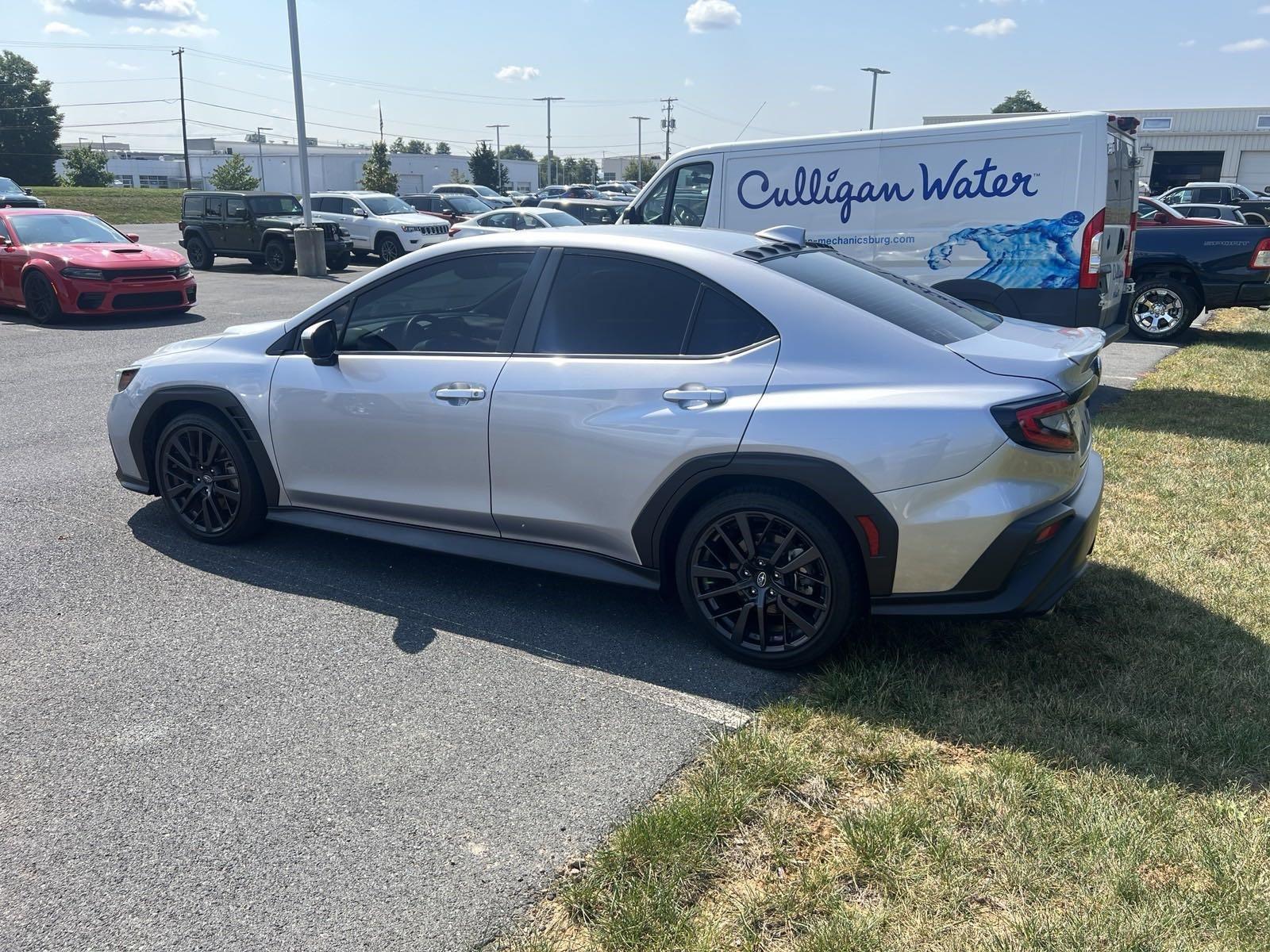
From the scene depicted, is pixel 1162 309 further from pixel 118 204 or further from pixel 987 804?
pixel 118 204

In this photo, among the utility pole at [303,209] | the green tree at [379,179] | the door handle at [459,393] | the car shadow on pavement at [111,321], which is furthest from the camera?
the green tree at [379,179]

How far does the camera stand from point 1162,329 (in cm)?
1246

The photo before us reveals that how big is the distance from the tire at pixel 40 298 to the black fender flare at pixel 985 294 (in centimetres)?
1137

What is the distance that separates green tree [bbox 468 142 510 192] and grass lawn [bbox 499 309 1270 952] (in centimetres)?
7246

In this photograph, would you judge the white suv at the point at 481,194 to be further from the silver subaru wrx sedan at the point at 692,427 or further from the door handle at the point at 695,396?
the door handle at the point at 695,396

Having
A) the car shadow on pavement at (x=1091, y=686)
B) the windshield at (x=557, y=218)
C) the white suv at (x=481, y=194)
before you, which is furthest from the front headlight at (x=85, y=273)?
the white suv at (x=481, y=194)

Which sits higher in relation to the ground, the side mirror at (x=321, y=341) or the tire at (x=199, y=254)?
the side mirror at (x=321, y=341)

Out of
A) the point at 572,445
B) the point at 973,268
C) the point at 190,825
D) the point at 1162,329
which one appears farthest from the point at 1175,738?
the point at 1162,329

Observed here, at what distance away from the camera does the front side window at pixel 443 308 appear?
4352 millimetres

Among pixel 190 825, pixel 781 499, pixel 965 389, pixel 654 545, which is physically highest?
pixel 965 389

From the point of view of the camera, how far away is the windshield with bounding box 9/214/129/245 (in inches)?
538

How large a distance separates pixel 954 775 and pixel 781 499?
1.12 m

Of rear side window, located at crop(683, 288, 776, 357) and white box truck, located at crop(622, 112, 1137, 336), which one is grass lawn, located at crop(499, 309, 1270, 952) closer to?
rear side window, located at crop(683, 288, 776, 357)

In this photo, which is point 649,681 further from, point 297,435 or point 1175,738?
point 297,435
